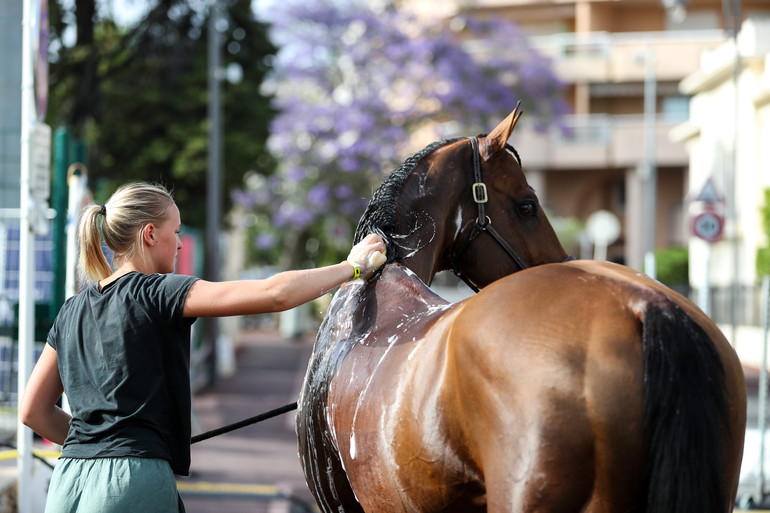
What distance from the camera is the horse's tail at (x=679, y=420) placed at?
2201 mm

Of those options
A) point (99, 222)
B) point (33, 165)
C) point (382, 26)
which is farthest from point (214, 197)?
point (99, 222)

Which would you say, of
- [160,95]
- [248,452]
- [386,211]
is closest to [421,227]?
[386,211]

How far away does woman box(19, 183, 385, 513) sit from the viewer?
263 centimetres

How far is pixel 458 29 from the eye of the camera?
30422mm

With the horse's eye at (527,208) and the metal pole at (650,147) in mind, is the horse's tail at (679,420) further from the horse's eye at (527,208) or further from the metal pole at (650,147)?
the metal pole at (650,147)

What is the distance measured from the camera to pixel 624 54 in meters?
38.9

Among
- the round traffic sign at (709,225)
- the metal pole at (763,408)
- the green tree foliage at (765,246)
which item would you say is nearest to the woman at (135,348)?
the metal pole at (763,408)

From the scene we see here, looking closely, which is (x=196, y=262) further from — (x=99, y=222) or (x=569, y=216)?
(x=569, y=216)

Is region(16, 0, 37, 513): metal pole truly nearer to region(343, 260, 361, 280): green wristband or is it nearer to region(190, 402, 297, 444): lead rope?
region(190, 402, 297, 444): lead rope

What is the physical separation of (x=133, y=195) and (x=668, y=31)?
41.4 m

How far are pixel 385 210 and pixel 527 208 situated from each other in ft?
1.97

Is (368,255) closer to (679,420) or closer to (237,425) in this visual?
(237,425)

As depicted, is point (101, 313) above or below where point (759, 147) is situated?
below

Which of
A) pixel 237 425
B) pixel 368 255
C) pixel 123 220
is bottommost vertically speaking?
A: pixel 237 425
